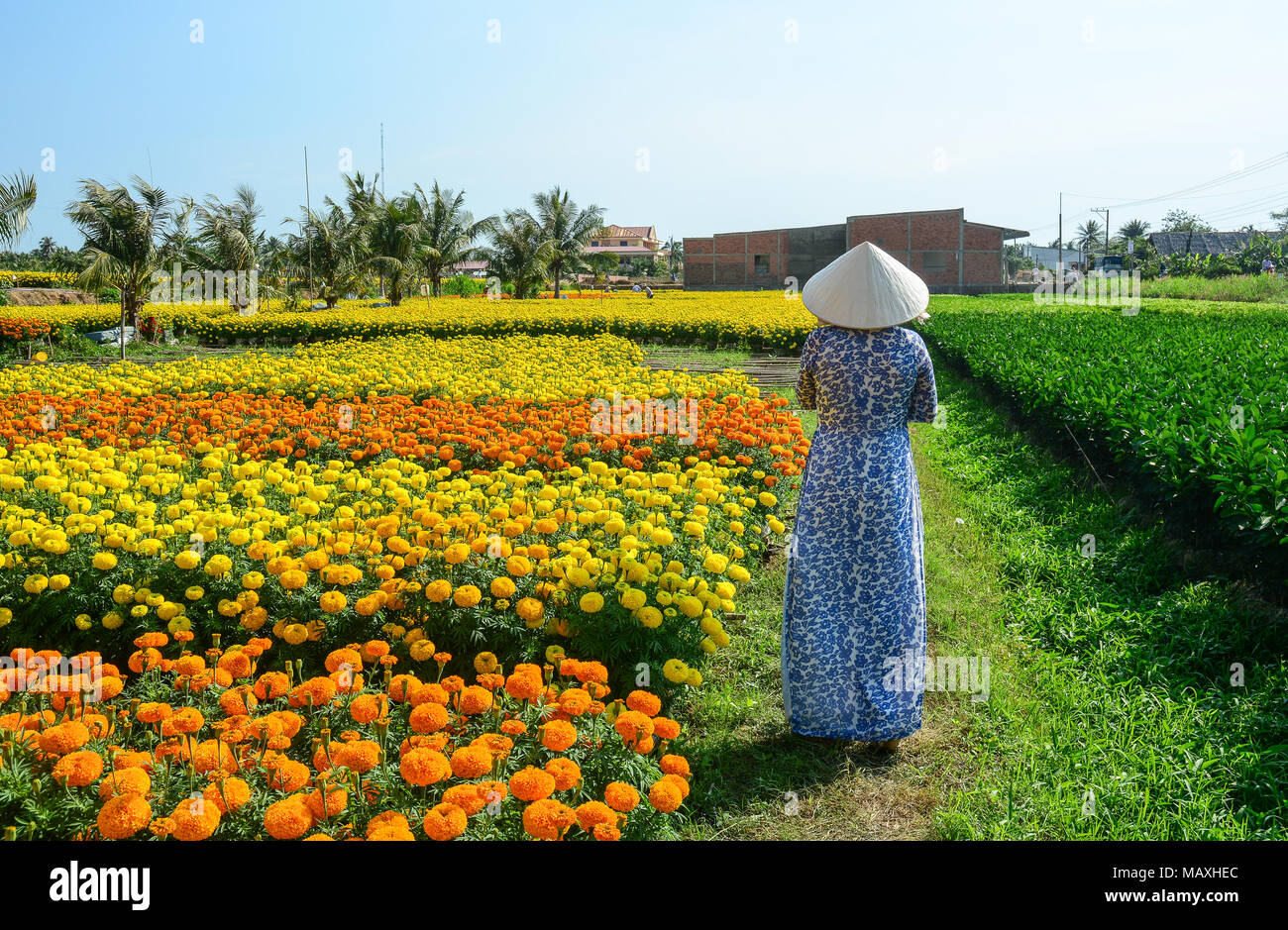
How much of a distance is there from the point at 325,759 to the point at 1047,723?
2.54m

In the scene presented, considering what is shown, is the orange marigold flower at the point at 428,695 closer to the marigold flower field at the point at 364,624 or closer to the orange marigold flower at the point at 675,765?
the marigold flower field at the point at 364,624

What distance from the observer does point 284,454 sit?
→ 556cm

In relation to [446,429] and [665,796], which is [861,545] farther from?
[446,429]

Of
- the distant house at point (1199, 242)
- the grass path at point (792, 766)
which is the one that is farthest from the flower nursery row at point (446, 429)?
the distant house at point (1199, 242)

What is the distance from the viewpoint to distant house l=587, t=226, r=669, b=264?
235 ft

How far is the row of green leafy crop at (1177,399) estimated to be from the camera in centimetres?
423

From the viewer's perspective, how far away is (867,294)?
114 inches

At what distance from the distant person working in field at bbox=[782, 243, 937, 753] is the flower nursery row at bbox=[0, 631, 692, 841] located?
69cm

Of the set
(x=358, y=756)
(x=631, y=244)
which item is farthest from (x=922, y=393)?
(x=631, y=244)

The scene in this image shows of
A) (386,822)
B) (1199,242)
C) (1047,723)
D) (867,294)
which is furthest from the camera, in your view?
(1199,242)

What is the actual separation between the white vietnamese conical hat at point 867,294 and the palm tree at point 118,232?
1763 centimetres

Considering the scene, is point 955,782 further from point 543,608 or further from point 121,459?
point 121,459

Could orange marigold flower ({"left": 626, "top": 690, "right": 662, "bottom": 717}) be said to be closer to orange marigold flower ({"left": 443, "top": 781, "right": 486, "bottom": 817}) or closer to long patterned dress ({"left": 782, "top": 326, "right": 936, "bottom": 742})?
orange marigold flower ({"left": 443, "top": 781, "right": 486, "bottom": 817})

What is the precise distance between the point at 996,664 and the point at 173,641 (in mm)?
3317
